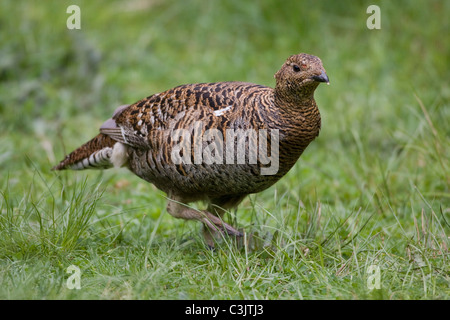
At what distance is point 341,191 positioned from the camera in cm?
558

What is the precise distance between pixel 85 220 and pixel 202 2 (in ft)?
19.3

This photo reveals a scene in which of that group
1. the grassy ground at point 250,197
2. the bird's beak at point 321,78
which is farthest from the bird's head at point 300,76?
the grassy ground at point 250,197

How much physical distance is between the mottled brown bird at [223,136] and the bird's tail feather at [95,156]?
245mm

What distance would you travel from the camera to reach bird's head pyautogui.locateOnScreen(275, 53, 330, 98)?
3.67 m

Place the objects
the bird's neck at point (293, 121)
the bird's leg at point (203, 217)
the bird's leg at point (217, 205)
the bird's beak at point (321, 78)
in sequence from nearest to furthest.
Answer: the bird's beak at point (321, 78)
the bird's neck at point (293, 121)
the bird's leg at point (203, 217)
the bird's leg at point (217, 205)

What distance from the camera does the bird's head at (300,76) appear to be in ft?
12.0

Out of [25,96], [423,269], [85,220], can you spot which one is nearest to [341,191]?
[423,269]

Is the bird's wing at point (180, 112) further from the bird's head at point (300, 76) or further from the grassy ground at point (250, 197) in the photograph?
the grassy ground at point (250, 197)

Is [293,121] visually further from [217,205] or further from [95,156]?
[95,156]

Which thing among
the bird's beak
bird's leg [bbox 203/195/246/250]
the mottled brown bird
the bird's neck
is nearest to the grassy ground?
bird's leg [bbox 203/195/246/250]

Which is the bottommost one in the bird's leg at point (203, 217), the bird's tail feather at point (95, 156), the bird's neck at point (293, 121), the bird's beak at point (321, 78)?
the bird's leg at point (203, 217)

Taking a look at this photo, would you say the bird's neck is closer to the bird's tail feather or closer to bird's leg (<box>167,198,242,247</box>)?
bird's leg (<box>167,198,242,247</box>)

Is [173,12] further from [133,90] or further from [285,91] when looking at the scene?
[285,91]

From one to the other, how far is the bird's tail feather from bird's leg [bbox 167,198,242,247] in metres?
0.59
